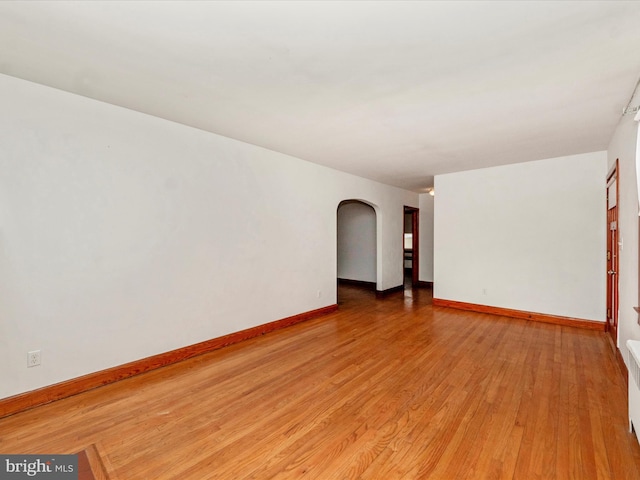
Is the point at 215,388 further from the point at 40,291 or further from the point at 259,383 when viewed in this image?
the point at 40,291

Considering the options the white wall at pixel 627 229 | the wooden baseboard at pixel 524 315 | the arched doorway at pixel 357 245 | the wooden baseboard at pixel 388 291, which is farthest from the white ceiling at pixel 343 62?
the arched doorway at pixel 357 245

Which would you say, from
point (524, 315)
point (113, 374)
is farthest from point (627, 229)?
point (113, 374)

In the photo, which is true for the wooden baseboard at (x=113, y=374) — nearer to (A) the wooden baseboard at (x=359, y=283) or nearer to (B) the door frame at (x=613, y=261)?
(A) the wooden baseboard at (x=359, y=283)

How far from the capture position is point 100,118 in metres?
2.71

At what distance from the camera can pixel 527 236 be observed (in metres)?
4.88

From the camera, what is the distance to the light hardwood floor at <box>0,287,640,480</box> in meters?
1.78

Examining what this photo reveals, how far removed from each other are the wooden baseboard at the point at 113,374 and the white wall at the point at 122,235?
63 millimetres

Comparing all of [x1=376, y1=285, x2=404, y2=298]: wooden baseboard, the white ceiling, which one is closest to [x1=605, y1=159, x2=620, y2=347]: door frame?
the white ceiling

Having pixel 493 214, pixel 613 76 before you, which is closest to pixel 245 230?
pixel 613 76

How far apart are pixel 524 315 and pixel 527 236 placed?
1.29 metres

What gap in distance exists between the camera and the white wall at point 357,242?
768cm

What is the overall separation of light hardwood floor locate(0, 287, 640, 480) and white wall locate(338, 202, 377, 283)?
4.10 m

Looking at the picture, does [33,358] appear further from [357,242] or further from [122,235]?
[357,242]

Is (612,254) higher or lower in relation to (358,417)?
higher
